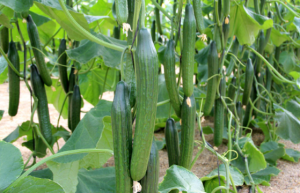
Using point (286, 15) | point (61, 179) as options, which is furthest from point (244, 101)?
point (61, 179)

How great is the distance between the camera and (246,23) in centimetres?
164

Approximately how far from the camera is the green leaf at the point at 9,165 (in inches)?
31.5

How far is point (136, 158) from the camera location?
68cm

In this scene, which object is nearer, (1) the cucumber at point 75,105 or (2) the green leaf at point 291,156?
(1) the cucumber at point 75,105

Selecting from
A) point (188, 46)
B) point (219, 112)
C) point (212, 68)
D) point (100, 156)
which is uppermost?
point (188, 46)

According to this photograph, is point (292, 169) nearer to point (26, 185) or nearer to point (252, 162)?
point (252, 162)

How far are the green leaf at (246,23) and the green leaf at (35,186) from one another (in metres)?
1.30

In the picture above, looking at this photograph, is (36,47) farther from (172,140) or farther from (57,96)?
(57,96)

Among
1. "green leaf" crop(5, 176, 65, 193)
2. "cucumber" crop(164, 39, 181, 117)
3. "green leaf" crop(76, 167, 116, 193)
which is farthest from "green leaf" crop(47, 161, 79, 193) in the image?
"cucumber" crop(164, 39, 181, 117)

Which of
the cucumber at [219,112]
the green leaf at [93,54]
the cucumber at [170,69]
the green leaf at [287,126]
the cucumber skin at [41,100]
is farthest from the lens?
the green leaf at [287,126]

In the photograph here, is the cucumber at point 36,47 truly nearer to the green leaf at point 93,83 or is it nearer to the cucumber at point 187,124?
the cucumber at point 187,124

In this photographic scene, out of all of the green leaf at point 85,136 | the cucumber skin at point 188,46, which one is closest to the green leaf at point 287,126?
the cucumber skin at point 188,46

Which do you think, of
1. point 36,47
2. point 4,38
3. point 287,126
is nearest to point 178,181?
point 36,47

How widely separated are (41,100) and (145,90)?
0.85 m
